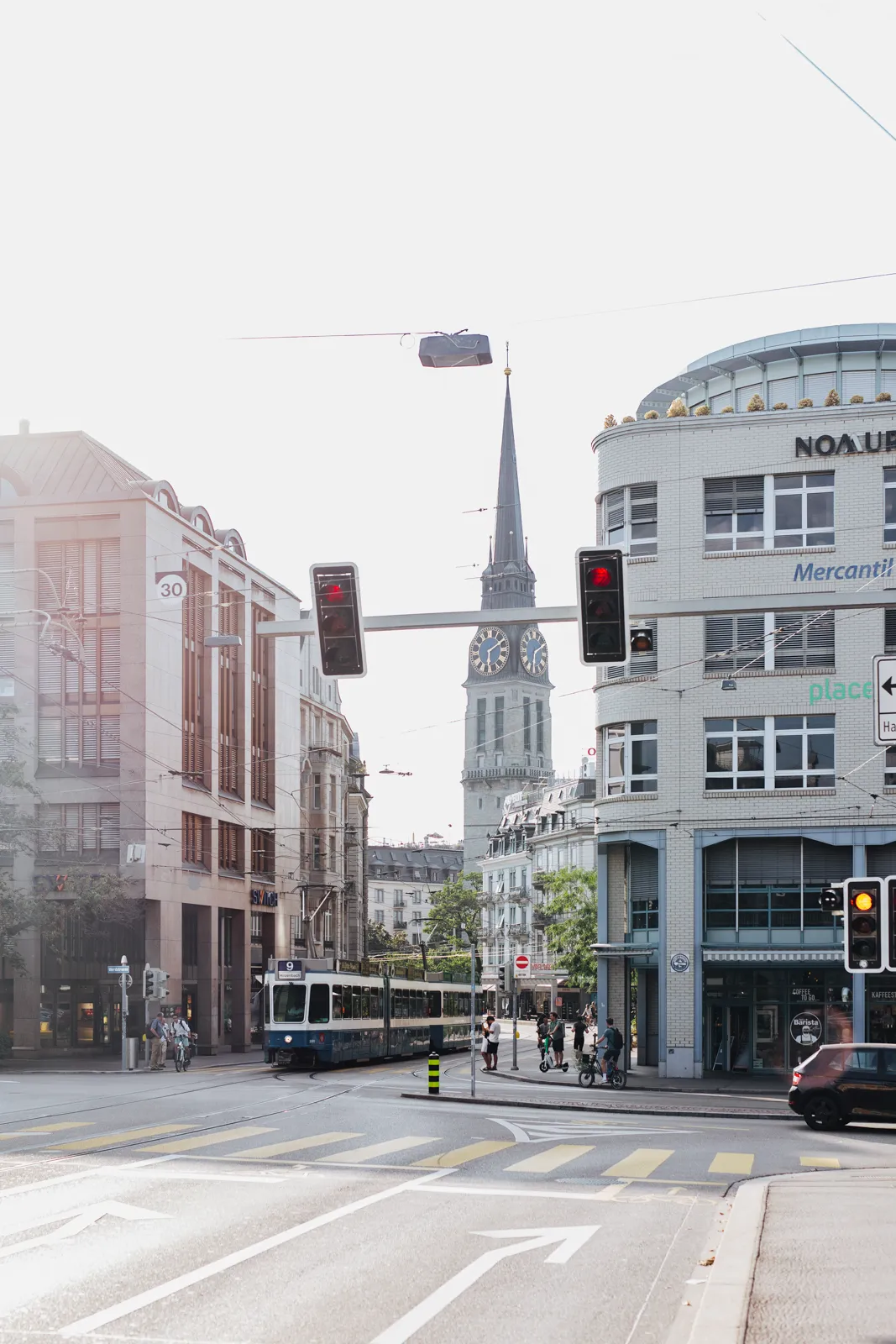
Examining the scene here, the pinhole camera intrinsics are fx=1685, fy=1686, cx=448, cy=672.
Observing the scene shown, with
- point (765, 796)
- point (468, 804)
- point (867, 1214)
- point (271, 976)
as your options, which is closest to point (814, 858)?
point (765, 796)

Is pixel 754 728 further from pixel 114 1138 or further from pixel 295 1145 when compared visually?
pixel 114 1138

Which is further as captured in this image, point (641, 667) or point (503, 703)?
point (503, 703)

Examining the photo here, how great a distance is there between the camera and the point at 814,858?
4509cm

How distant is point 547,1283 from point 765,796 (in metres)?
33.9

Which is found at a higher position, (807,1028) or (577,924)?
(807,1028)

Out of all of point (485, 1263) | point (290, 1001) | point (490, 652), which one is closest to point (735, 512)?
point (290, 1001)

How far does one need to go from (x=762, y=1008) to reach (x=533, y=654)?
138908 millimetres

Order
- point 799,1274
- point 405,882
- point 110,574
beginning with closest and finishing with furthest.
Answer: point 799,1274 → point 110,574 → point 405,882

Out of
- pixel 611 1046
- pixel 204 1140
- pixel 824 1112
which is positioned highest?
pixel 204 1140

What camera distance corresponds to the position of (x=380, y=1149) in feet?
73.8

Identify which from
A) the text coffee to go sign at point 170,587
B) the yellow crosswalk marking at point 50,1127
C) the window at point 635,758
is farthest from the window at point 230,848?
the yellow crosswalk marking at point 50,1127

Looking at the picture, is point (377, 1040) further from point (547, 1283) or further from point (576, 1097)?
A: point (547, 1283)

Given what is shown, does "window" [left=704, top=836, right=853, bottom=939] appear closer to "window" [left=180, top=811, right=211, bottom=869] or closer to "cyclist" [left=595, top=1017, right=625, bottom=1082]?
"cyclist" [left=595, top=1017, right=625, bottom=1082]

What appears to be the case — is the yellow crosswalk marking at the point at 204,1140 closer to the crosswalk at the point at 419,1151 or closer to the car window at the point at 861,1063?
the crosswalk at the point at 419,1151
